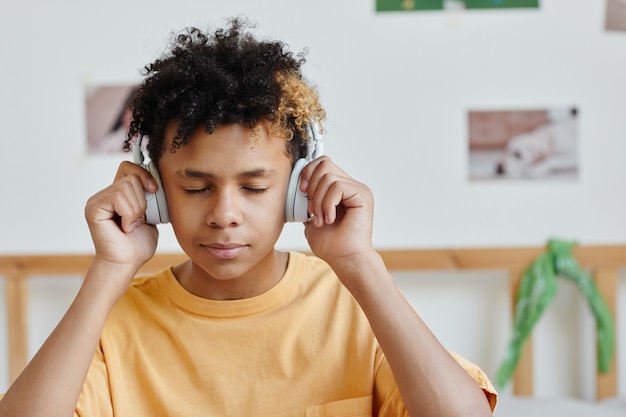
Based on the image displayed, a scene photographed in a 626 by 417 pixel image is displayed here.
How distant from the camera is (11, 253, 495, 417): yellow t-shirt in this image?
105 cm

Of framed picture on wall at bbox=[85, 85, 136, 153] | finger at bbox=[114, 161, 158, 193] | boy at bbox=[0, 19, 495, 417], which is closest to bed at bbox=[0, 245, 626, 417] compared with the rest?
framed picture on wall at bbox=[85, 85, 136, 153]

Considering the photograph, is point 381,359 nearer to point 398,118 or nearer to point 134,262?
point 134,262

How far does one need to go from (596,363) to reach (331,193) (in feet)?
4.10

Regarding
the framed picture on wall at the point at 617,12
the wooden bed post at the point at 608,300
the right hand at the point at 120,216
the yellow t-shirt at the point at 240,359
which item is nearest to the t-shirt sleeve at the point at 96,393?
the yellow t-shirt at the point at 240,359

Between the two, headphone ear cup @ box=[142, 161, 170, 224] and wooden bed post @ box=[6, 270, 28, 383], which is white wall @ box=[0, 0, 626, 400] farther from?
headphone ear cup @ box=[142, 161, 170, 224]

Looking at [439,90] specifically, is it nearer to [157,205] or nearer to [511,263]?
[511,263]

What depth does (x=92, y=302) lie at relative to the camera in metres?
0.99

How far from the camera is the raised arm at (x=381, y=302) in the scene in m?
0.94

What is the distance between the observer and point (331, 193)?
39.7 inches

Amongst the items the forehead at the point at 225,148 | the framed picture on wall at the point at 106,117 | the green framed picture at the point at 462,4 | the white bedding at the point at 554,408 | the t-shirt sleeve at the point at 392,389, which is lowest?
the white bedding at the point at 554,408

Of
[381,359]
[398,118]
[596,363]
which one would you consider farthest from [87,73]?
[596,363]

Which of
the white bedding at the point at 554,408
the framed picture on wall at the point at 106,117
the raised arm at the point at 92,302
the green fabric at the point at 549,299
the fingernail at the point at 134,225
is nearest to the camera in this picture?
the raised arm at the point at 92,302

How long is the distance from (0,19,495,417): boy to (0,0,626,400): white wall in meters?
0.89

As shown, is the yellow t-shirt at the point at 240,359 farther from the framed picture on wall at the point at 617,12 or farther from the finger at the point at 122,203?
the framed picture on wall at the point at 617,12
